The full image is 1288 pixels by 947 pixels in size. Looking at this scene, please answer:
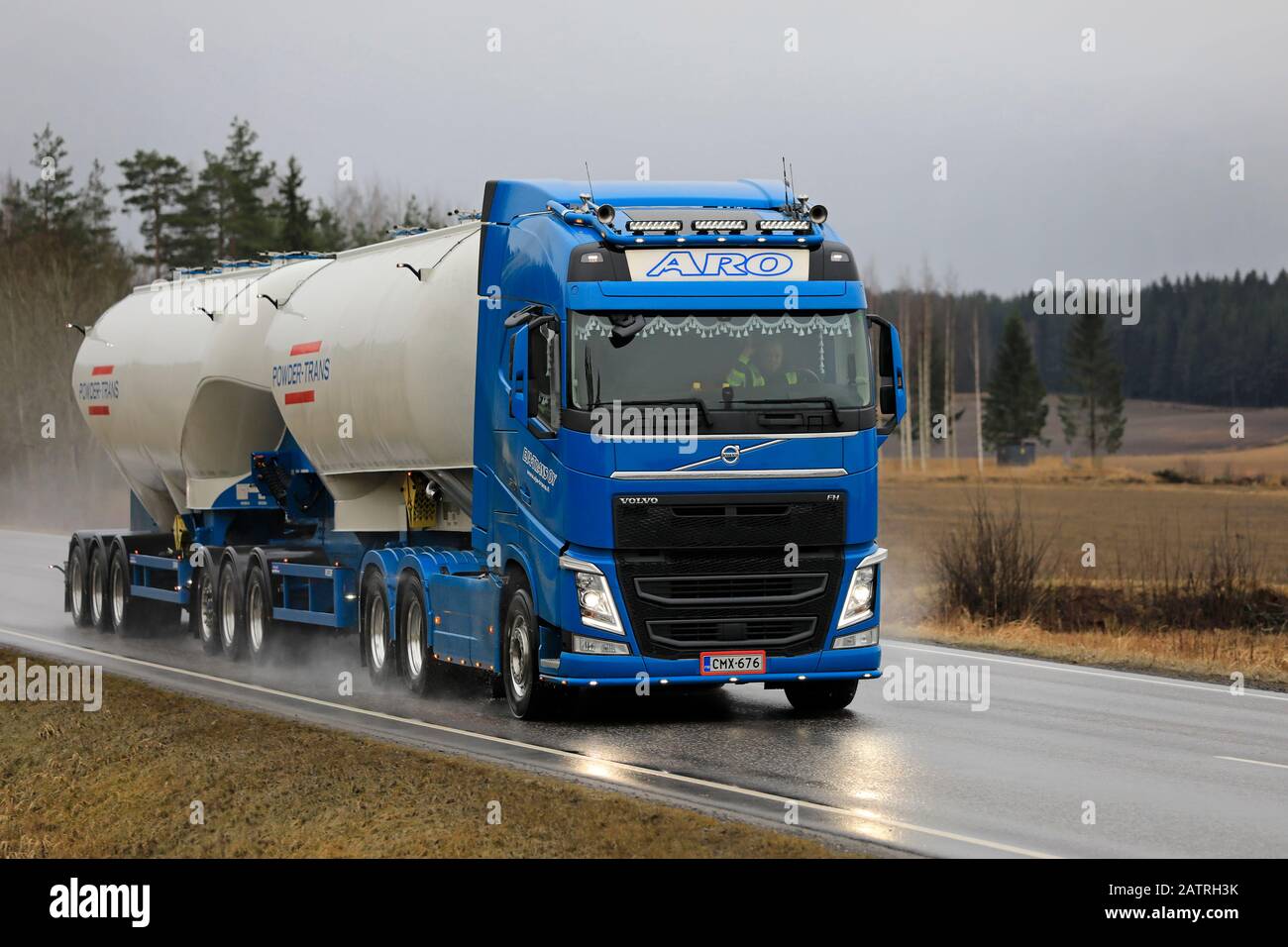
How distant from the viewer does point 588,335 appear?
45.5 ft

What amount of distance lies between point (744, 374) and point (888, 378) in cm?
132

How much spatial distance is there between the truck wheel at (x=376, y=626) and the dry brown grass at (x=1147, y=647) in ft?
22.8

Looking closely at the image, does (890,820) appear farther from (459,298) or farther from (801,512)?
(459,298)

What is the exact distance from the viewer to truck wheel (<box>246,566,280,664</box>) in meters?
20.6

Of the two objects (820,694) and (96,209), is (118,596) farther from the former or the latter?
(96,209)

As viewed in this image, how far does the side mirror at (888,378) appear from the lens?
14.3 metres

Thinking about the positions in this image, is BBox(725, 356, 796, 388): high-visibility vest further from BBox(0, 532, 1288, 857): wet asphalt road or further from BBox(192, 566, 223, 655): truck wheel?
BBox(192, 566, 223, 655): truck wheel

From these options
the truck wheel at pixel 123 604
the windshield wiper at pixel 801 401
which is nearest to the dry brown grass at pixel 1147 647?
the windshield wiper at pixel 801 401

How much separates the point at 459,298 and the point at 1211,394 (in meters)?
150

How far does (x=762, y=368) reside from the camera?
13945 millimetres

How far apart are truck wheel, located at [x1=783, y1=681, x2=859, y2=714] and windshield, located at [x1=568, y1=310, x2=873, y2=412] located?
2.43 m

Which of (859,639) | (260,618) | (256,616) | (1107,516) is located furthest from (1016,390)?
(859,639)

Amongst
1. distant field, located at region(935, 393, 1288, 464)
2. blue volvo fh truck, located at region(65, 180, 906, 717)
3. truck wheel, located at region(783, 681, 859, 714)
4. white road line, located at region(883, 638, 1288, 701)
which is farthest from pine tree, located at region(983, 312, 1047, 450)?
truck wheel, located at region(783, 681, 859, 714)
